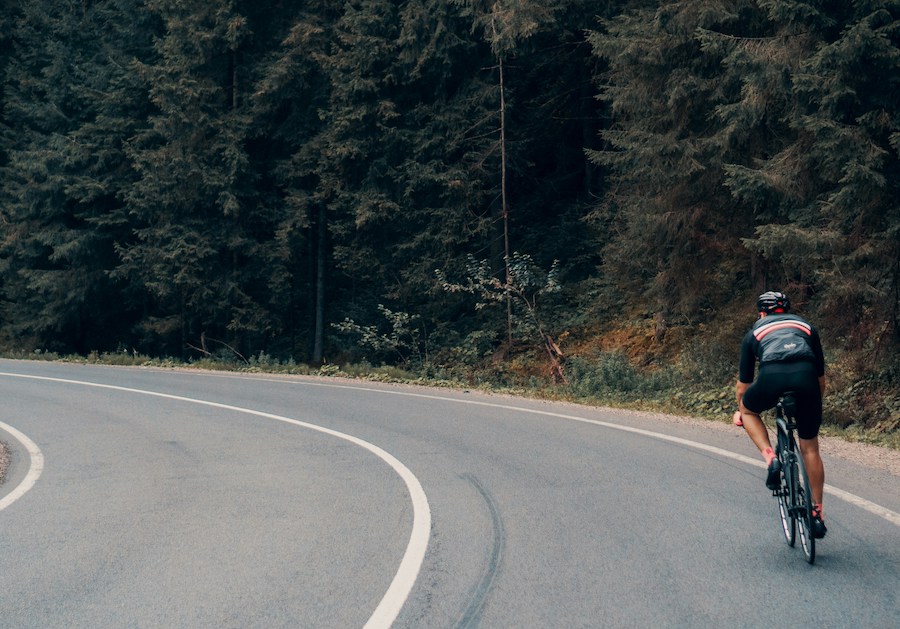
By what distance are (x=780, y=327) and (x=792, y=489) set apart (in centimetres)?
118

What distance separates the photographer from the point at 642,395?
61.3 feet

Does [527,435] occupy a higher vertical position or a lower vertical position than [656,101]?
lower

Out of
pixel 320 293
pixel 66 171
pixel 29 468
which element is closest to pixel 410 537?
pixel 29 468

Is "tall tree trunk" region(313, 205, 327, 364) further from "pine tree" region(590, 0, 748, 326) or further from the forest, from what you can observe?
"pine tree" region(590, 0, 748, 326)

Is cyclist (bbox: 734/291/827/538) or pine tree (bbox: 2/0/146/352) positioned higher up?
pine tree (bbox: 2/0/146/352)

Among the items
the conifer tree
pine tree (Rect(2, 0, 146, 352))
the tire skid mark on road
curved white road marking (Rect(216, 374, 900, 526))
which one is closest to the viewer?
the tire skid mark on road

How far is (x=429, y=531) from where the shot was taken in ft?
24.1

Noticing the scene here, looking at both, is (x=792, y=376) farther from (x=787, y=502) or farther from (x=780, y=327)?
(x=787, y=502)

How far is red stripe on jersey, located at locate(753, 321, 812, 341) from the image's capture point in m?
6.75

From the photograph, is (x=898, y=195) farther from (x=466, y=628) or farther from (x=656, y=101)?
(x=466, y=628)

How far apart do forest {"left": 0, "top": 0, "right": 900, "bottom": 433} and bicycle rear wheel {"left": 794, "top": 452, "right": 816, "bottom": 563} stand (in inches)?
303

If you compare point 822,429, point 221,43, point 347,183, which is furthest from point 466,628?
point 221,43

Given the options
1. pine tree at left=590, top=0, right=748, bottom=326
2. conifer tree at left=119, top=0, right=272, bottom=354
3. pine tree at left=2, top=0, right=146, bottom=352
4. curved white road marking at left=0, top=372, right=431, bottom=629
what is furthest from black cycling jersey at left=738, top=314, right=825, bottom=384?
pine tree at left=2, top=0, right=146, bottom=352

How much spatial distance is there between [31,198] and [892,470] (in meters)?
33.7
